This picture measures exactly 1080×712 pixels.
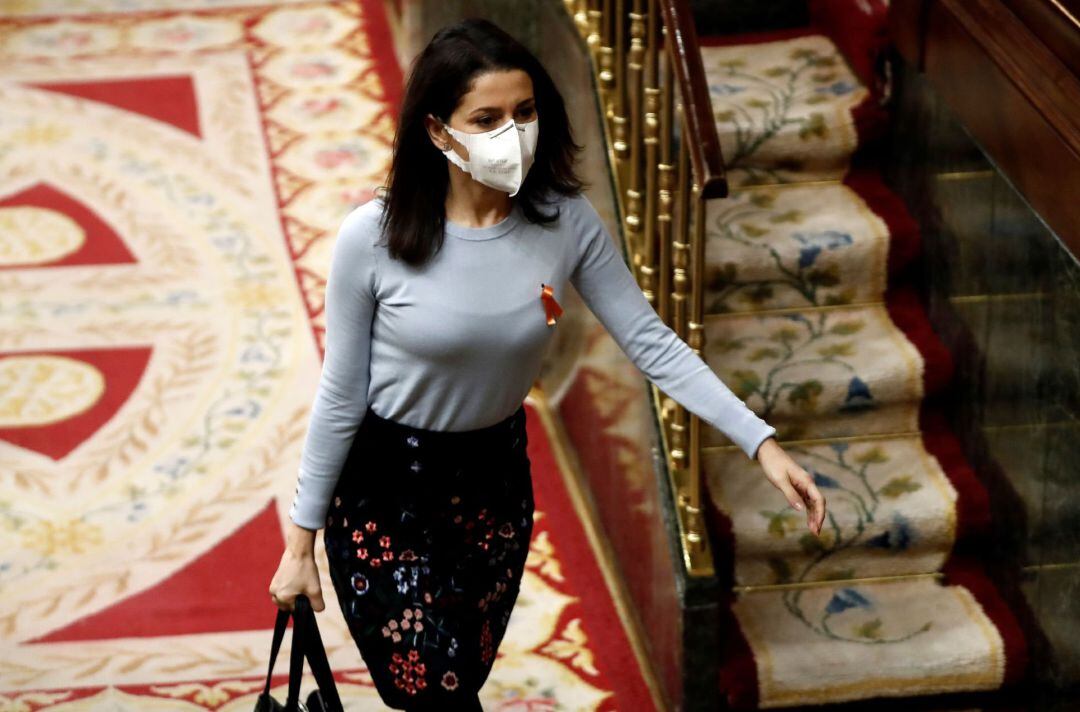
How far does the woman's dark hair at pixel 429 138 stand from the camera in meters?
2.59

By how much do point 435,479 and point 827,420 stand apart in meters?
1.69

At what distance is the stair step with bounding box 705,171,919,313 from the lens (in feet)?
14.5

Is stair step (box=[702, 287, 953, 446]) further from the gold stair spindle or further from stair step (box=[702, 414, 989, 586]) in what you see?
the gold stair spindle

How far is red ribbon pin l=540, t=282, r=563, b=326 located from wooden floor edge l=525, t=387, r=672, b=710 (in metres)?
1.58

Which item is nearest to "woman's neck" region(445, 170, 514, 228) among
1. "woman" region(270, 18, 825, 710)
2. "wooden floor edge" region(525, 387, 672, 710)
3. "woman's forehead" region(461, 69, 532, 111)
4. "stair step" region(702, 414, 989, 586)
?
"woman" region(270, 18, 825, 710)

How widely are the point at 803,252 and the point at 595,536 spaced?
0.93 metres

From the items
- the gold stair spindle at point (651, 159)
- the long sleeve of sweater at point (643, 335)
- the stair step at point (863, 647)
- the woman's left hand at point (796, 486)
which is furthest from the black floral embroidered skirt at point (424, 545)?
the stair step at point (863, 647)

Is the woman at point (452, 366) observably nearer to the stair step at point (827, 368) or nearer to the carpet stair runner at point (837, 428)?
the carpet stair runner at point (837, 428)

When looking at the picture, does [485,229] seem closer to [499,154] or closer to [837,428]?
[499,154]

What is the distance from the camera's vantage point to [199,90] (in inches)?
282

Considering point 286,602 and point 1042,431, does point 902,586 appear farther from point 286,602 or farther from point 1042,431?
point 286,602

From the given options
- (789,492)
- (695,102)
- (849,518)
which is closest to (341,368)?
(789,492)

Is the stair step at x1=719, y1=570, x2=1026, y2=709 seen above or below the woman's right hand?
below

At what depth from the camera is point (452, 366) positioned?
2.72m
